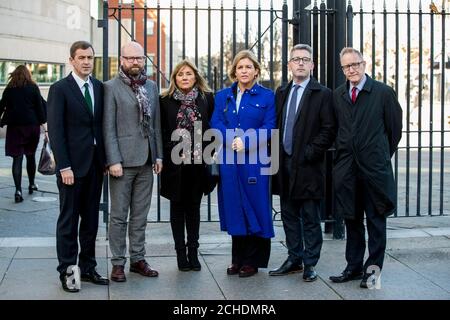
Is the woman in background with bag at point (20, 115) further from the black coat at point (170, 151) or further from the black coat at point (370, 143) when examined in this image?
the black coat at point (370, 143)

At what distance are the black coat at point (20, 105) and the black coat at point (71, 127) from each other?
16.5ft

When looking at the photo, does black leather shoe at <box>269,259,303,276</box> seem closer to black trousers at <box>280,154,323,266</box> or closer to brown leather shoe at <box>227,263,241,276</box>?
black trousers at <box>280,154,323,266</box>

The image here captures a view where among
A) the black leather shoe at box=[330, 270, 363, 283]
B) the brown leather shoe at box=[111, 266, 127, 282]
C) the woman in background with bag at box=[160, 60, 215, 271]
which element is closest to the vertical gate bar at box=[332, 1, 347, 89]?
the woman in background with bag at box=[160, 60, 215, 271]

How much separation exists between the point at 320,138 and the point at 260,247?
1.15 m

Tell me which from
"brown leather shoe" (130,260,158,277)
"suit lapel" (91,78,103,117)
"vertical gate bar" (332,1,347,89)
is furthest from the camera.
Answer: "vertical gate bar" (332,1,347,89)

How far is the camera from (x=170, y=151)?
6.35m

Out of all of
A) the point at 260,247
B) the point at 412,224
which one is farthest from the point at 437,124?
the point at 260,247

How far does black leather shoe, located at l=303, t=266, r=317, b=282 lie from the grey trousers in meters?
1.47

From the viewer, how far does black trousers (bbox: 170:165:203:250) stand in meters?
6.36

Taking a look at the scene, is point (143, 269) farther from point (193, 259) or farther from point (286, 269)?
point (286, 269)

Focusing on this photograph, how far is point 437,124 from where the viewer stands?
27578mm

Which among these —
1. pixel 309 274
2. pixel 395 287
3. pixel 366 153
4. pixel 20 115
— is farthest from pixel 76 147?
pixel 20 115
